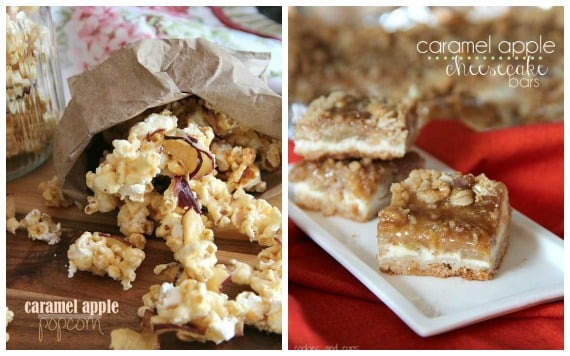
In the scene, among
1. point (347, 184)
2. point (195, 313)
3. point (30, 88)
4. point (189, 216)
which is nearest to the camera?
point (195, 313)

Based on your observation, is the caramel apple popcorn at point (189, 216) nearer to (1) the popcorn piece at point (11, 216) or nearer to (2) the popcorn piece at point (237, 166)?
(2) the popcorn piece at point (237, 166)

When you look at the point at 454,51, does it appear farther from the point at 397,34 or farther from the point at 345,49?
the point at 345,49

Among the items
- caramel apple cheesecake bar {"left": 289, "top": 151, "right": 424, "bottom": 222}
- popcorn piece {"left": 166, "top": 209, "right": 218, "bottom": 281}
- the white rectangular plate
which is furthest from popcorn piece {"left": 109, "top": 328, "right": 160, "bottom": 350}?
caramel apple cheesecake bar {"left": 289, "top": 151, "right": 424, "bottom": 222}

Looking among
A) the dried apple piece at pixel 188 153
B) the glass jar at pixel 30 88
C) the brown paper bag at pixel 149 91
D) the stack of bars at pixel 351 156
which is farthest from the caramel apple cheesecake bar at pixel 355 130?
the glass jar at pixel 30 88

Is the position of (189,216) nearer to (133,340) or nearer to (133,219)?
(133,219)

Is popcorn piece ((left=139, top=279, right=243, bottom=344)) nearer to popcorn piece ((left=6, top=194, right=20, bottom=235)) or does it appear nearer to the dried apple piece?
the dried apple piece

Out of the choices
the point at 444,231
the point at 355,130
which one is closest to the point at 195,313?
the point at 444,231
